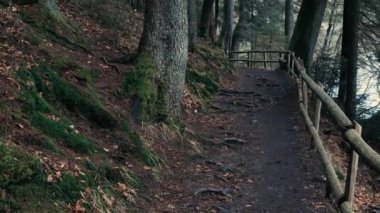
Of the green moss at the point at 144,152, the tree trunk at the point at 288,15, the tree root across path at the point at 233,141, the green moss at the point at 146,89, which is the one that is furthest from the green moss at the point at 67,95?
the tree trunk at the point at 288,15

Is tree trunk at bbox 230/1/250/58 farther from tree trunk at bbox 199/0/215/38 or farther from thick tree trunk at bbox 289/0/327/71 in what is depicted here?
thick tree trunk at bbox 289/0/327/71

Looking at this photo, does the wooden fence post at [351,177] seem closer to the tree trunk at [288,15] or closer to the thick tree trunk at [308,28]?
the thick tree trunk at [308,28]

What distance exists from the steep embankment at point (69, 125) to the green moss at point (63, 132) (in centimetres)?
1

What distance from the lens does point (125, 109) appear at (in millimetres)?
8227

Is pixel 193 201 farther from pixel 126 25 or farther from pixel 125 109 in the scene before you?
pixel 126 25

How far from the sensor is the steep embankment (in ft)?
16.0

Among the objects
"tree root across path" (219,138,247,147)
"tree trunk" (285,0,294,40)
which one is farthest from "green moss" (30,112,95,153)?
"tree trunk" (285,0,294,40)

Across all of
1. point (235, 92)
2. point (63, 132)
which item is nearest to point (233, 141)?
point (63, 132)

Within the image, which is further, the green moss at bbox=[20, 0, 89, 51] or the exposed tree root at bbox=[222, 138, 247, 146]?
the exposed tree root at bbox=[222, 138, 247, 146]

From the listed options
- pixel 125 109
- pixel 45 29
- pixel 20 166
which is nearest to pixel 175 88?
pixel 125 109

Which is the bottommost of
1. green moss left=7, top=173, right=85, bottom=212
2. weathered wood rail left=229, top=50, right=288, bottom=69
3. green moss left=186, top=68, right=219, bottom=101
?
weathered wood rail left=229, top=50, right=288, bottom=69

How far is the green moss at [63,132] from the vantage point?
6008 mm

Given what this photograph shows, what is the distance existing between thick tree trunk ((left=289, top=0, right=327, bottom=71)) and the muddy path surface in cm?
545

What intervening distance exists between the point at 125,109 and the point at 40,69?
1723mm
